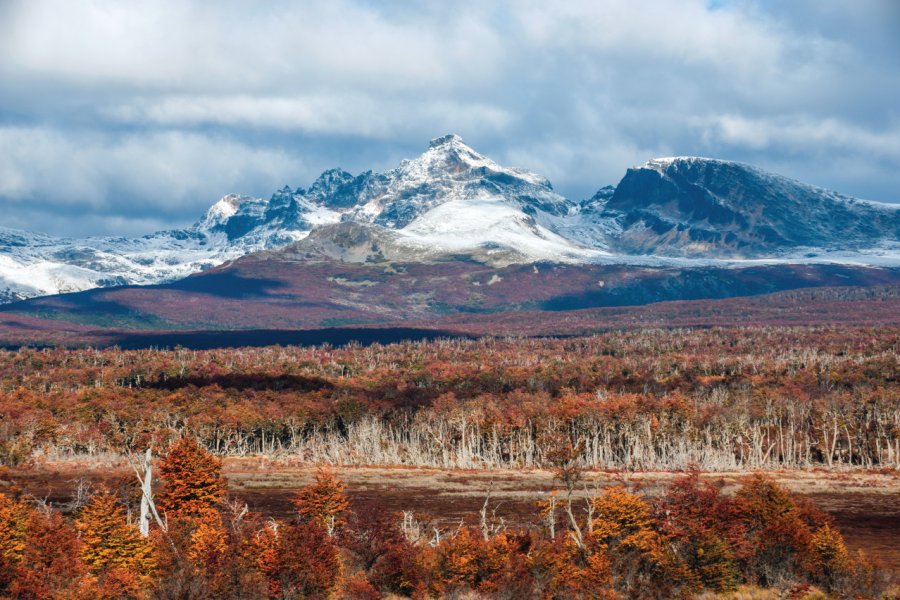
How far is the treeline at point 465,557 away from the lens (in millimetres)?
68562

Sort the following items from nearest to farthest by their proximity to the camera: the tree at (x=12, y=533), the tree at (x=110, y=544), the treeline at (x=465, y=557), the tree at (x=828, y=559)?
the treeline at (x=465, y=557), the tree at (x=12, y=533), the tree at (x=110, y=544), the tree at (x=828, y=559)

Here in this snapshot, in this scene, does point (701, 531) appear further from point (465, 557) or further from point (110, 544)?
point (110, 544)

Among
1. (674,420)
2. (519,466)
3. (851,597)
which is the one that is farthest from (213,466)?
(674,420)

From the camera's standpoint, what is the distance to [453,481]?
156375 millimetres

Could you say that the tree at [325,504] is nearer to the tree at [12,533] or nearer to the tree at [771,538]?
the tree at [12,533]

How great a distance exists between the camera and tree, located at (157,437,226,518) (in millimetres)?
104688

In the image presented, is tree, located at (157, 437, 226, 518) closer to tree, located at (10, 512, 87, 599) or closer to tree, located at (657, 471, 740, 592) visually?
tree, located at (10, 512, 87, 599)

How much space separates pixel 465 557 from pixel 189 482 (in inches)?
1766

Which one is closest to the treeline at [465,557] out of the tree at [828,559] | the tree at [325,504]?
the tree at [828,559]

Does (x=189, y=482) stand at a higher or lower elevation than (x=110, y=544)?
lower

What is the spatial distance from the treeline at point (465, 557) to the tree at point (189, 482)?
22.4m

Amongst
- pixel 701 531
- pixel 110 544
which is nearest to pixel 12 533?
pixel 110 544

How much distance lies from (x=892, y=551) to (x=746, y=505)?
25075 millimetres

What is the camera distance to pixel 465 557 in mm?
72500
